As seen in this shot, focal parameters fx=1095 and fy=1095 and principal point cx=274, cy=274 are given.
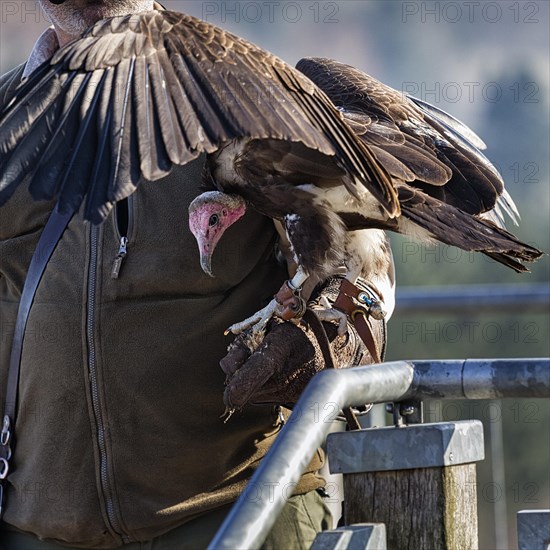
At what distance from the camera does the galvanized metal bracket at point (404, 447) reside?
1790mm

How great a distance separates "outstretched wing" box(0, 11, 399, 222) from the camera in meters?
2.14

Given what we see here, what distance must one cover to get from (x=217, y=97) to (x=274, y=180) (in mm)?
521

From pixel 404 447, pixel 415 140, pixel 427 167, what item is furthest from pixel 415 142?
pixel 404 447

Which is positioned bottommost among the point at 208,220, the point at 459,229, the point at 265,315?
the point at 265,315

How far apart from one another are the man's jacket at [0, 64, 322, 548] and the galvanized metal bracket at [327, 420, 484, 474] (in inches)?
33.2

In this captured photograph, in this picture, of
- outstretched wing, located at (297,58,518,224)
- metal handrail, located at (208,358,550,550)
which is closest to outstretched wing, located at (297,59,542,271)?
outstretched wing, located at (297,58,518,224)

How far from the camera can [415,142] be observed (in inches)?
115

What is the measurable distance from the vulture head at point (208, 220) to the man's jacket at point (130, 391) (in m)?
0.09

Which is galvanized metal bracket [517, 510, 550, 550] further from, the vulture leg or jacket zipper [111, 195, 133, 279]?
jacket zipper [111, 195, 133, 279]

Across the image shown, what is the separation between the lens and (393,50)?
26484 millimetres

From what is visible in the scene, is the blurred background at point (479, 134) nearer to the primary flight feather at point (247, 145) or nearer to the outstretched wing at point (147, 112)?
the primary flight feather at point (247, 145)

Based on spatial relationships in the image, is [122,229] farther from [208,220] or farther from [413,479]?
[413,479]

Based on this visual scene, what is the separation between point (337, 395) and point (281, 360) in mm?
790

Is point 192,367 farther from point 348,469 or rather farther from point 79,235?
point 348,469
